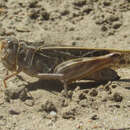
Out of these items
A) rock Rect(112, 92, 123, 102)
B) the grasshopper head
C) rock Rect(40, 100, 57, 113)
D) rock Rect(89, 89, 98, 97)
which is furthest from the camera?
the grasshopper head

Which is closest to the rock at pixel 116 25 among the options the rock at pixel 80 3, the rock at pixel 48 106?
the rock at pixel 80 3

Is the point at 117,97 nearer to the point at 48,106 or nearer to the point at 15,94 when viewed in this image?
the point at 48,106

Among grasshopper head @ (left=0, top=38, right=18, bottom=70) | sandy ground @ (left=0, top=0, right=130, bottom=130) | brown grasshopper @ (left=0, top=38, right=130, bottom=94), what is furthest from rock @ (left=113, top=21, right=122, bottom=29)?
grasshopper head @ (left=0, top=38, right=18, bottom=70)

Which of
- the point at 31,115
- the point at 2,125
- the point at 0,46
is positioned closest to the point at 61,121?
the point at 31,115

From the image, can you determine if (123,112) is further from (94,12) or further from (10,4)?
(10,4)

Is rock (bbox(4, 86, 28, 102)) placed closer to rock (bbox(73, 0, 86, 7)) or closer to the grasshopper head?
the grasshopper head

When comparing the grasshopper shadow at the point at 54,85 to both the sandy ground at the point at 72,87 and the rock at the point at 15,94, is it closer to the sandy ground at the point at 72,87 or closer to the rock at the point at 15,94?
the sandy ground at the point at 72,87

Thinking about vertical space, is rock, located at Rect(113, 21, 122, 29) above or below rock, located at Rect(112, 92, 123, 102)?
above
